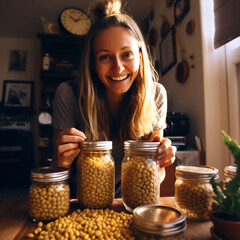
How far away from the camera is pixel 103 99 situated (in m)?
1.09

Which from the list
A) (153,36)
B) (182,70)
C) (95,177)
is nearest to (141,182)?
(95,177)

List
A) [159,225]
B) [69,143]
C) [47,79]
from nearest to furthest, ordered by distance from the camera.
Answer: [159,225]
[69,143]
[47,79]

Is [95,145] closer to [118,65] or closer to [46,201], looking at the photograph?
[46,201]


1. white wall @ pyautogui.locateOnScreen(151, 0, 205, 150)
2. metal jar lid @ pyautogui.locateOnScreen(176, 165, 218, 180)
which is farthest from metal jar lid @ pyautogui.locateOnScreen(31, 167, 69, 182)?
white wall @ pyautogui.locateOnScreen(151, 0, 205, 150)

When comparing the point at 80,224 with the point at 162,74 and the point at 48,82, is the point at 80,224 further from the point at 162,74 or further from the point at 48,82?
the point at 48,82

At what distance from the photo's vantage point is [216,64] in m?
1.61

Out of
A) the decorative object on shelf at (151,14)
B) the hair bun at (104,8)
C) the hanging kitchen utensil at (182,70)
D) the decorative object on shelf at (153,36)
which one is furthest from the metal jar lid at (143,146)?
the decorative object on shelf at (151,14)

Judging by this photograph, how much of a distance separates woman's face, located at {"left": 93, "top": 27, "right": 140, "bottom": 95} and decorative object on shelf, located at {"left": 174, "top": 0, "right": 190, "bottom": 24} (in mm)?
1226

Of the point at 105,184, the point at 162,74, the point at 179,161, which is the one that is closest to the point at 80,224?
the point at 105,184

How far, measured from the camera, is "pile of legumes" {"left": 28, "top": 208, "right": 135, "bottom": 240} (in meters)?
0.46

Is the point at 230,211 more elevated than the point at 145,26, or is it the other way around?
the point at 145,26

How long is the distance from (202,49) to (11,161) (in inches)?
115

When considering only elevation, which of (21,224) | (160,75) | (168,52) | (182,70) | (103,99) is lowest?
(21,224)

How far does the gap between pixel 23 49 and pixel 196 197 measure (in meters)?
3.95
